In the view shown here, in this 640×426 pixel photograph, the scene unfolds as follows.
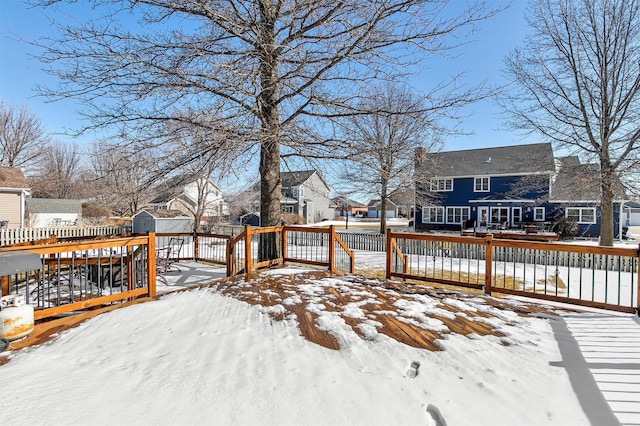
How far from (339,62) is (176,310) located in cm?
573

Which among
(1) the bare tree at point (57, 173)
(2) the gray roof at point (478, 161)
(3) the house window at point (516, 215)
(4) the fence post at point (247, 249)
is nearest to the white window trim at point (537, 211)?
(3) the house window at point (516, 215)

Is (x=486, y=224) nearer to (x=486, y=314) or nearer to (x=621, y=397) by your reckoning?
(x=486, y=314)

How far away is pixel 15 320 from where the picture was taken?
299cm

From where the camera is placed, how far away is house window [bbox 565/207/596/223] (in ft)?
73.2

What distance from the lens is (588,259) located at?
1075 centimetres

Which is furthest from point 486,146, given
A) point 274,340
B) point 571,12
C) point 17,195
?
point 17,195

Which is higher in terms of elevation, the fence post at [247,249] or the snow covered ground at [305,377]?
the fence post at [247,249]

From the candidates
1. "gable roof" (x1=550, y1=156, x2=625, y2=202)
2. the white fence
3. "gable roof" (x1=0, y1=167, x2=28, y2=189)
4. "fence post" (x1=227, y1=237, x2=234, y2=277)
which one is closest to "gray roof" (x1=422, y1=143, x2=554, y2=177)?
"gable roof" (x1=550, y1=156, x2=625, y2=202)

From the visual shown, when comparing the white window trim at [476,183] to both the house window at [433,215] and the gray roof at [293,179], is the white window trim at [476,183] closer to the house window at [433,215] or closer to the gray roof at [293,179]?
the house window at [433,215]

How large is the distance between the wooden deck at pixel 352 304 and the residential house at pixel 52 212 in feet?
82.1

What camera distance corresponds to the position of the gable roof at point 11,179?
Answer: 1698cm

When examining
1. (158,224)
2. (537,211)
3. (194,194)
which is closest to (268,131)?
(158,224)

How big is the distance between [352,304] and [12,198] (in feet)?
74.0

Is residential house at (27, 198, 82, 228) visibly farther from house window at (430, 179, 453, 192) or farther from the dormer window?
the dormer window
